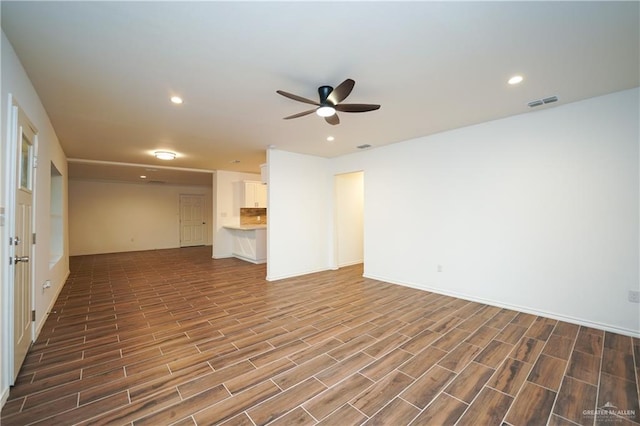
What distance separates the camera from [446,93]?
2.82 metres

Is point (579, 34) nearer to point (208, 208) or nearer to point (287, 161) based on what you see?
point (287, 161)

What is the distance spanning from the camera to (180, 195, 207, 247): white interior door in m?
10.2

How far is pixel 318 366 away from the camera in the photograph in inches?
88.0

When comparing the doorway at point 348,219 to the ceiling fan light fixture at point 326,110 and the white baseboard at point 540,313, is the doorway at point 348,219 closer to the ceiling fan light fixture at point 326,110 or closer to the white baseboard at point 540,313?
the white baseboard at point 540,313

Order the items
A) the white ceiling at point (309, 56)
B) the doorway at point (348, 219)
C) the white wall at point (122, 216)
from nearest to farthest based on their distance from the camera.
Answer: the white ceiling at point (309, 56)
the doorway at point (348, 219)
the white wall at point (122, 216)

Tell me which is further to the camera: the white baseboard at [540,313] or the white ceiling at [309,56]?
the white baseboard at [540,313]

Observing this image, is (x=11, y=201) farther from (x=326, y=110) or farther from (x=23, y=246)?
(x=326, y=110)

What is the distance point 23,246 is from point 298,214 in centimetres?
394

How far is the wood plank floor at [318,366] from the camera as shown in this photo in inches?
67.6

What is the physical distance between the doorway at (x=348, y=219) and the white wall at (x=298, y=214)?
0.71 feet

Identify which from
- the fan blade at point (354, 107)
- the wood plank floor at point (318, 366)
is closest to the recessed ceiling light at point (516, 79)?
the fan blade at point (354, 107)

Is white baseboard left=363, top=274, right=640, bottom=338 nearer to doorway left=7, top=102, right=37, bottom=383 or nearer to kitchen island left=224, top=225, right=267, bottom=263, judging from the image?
kitchen island left=224, top=225, right=267, bottom=263

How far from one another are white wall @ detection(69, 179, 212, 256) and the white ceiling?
6.17 metres

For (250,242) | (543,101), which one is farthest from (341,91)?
(250,242)
